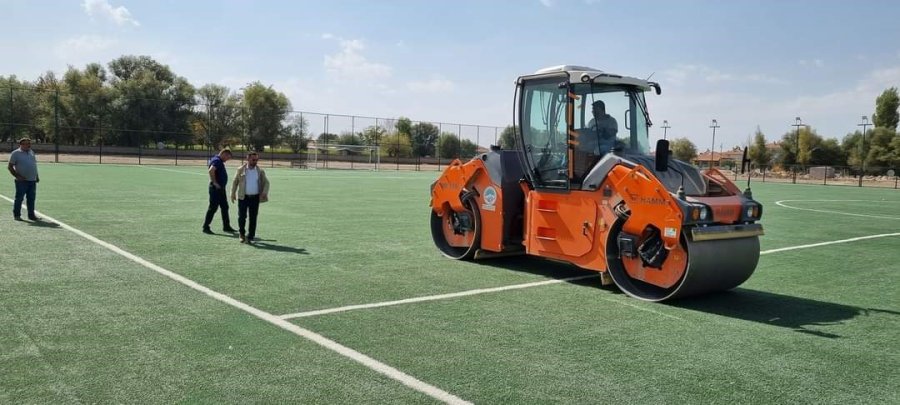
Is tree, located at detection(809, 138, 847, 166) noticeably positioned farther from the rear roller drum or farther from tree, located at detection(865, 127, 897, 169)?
the rear roller drum

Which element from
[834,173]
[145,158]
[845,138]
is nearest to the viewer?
[145,158]

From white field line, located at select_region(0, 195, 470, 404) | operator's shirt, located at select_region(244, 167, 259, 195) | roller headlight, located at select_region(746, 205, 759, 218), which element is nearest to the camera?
white field line, located at select_region(0, 195, 470, 404)

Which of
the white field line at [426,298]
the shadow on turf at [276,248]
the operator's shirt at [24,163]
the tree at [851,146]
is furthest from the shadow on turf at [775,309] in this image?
the tree at [851,146]

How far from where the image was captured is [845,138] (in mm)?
95000

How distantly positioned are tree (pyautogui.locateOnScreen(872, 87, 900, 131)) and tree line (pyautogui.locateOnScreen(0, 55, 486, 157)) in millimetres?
61258

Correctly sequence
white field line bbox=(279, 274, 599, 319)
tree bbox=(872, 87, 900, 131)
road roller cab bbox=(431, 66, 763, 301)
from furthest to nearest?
1. tree bbox=(872, 87, 900, 131)
2. road roller cab bbox=(431, 66, 763, 301)
3. white field line bbox=(279, 274, 599, 319)

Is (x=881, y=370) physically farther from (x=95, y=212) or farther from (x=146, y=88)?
(x=146, y=88)

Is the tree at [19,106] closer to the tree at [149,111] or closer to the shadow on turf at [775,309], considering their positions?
the tree at [149,111]

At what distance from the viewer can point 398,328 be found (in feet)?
19.5

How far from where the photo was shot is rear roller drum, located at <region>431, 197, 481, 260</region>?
9.58 m

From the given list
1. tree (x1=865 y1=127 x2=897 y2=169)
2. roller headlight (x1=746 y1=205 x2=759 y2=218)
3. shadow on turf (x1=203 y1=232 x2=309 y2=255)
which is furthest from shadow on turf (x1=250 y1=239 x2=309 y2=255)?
Result: tree (x1=865 y1=127 x2=897 y2=169)

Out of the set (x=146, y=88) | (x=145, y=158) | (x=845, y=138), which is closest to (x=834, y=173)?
(x=845, y=138)

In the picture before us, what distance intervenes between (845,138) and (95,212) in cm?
10389

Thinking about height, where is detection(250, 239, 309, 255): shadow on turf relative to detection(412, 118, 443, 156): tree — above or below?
below
